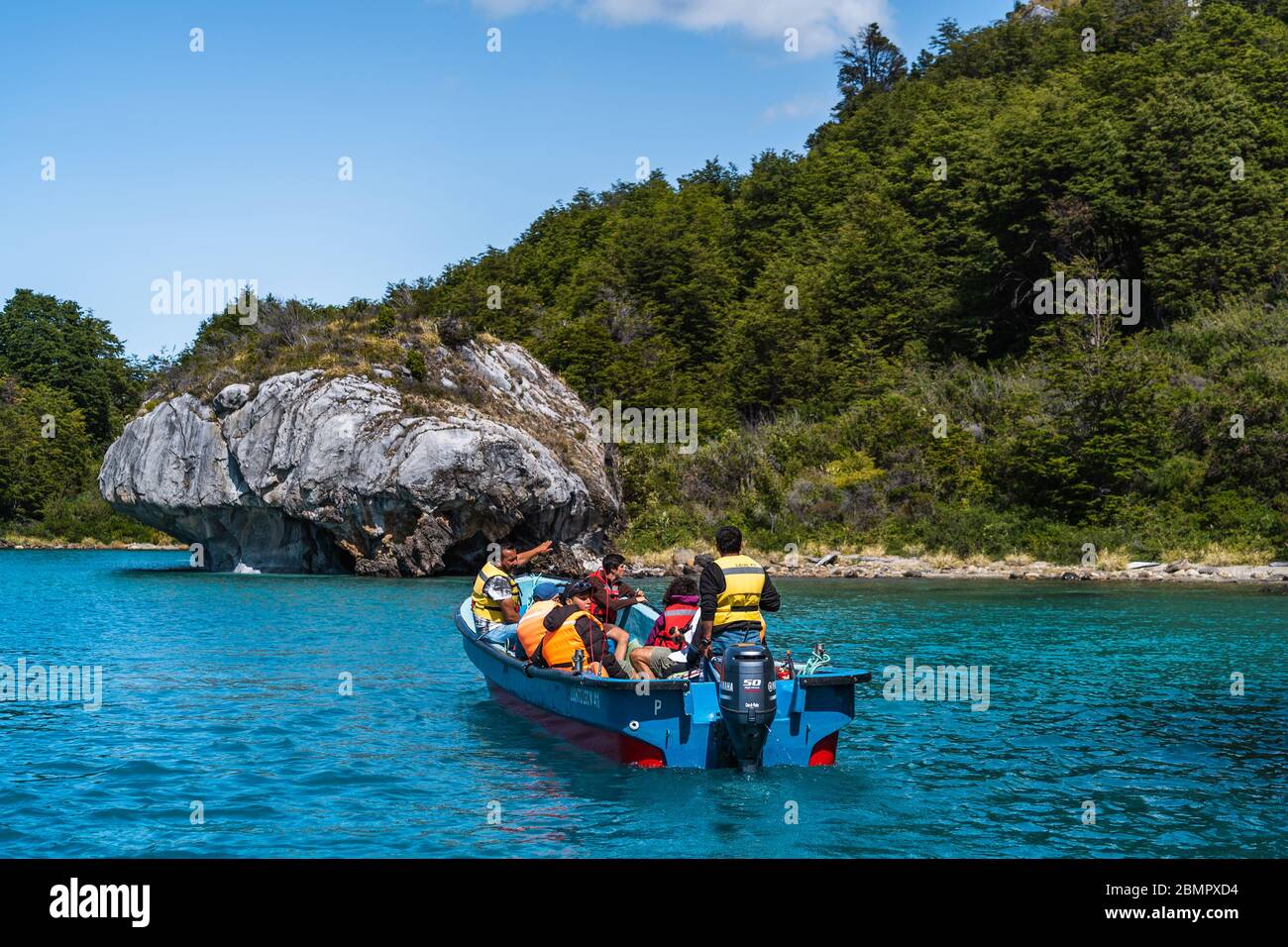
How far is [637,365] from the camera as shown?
70.1 metres

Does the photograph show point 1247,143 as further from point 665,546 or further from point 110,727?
point 110,727

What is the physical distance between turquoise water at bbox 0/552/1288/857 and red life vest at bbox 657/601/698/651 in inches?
78.2

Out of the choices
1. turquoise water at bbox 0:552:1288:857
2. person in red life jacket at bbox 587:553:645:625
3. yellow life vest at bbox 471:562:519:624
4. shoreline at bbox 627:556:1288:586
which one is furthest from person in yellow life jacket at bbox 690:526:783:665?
shoreline at bbox 627:556:1288:586

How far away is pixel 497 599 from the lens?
18469 millimetres

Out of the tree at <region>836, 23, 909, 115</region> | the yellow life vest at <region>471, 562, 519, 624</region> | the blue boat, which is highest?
the tree at <region>836, 23, 909, 115</region>

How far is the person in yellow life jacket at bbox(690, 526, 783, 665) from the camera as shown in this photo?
1270cm

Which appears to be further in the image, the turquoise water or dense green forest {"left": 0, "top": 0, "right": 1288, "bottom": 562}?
dense green forest {"left": 0, "top": 0, "right": 1288, "bottom": 562}

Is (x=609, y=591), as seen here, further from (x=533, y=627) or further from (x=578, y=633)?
(x=578, y=633)

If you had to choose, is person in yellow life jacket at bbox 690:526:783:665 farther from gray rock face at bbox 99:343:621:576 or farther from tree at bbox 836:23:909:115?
tree at bbox 836:23:909:115

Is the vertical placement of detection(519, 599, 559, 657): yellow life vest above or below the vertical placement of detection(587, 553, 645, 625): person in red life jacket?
below
